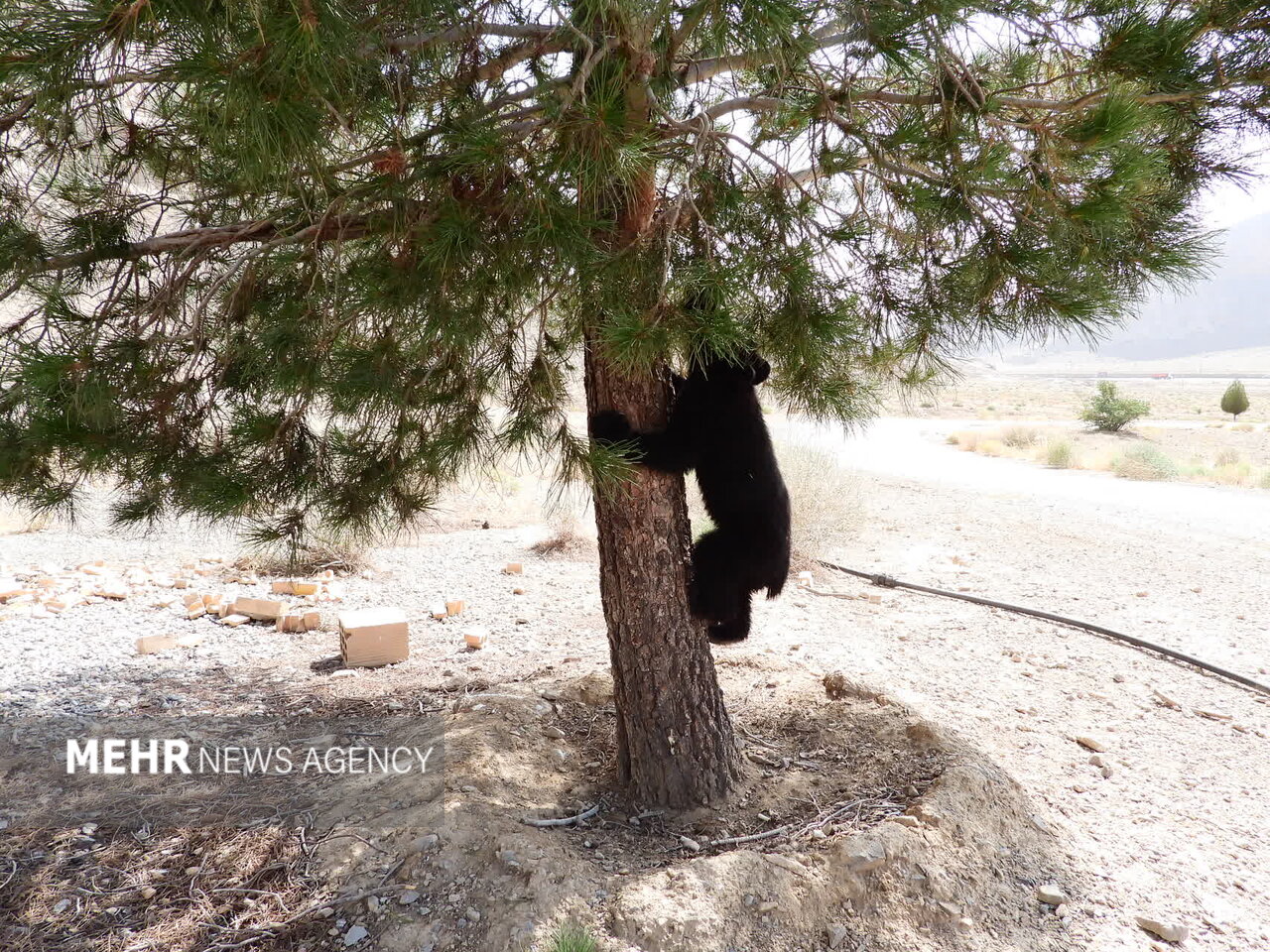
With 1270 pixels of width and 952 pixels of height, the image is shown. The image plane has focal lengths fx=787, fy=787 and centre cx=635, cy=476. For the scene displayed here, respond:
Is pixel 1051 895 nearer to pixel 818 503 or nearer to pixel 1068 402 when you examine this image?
pixel 818 503

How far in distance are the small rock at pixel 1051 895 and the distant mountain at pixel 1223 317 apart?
152 metres

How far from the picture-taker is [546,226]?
1.75 meters

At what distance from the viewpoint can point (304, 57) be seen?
1203 mm

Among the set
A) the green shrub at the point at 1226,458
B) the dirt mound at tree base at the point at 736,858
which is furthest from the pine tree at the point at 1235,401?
the dirt mound at tree base at the point at 736,858

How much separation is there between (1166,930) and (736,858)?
1.29 metres

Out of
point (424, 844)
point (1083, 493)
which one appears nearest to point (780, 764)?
point (424, 844)

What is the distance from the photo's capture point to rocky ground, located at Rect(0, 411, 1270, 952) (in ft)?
7.46

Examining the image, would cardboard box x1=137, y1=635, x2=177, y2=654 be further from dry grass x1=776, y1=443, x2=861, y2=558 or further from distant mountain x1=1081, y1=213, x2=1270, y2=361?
distant mountain x1=1081, y1=213, x2=1270, y2=361

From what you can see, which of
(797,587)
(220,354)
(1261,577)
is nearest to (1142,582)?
(1261,577)

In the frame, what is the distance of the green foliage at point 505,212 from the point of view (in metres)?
1.58

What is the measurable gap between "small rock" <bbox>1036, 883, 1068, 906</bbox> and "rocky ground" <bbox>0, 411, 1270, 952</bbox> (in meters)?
0.02

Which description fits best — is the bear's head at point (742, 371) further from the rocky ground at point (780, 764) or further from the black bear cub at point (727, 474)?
the rocky ground at point (780, 764)

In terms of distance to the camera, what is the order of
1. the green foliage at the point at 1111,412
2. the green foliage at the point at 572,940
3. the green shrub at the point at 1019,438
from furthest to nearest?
the green foliage at the point at 1111,412, the green shrub at the point at 1019,438, the green foliage at the point at 572,940

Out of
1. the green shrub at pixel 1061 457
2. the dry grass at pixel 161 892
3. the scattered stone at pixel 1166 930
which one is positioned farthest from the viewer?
the green shrub at pixel 1061 457
